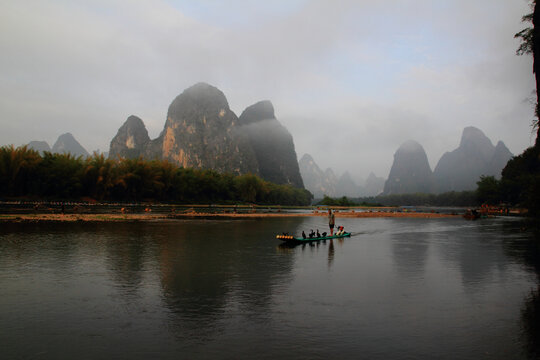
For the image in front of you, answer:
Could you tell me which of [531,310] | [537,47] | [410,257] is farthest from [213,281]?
[537,47]

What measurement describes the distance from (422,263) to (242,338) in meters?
12.1

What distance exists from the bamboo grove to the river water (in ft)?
159

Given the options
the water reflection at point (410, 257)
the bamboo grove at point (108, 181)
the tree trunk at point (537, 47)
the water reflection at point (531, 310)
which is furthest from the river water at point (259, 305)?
the bamboo grove at point (108, 181)

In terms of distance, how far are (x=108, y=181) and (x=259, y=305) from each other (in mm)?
66635

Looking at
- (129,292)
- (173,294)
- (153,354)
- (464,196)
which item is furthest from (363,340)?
(464,196)

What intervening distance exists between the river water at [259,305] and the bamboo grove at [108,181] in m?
48.3

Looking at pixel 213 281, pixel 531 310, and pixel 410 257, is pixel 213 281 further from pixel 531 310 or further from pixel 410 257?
pixel 410 257

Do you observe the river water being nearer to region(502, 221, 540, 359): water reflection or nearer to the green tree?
region(502, 221, 540, 359): water reflection

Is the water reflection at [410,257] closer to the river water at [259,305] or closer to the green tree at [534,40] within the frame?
the river water at [259,305]

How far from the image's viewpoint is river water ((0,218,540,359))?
22.7ft

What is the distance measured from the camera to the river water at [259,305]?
6922mm

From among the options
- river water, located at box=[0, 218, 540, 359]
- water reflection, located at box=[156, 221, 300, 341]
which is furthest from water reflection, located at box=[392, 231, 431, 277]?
water reflection, located at box=[156, 221, 300, 341]

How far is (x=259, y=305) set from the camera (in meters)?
9.61

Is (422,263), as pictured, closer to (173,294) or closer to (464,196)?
(173,294)
